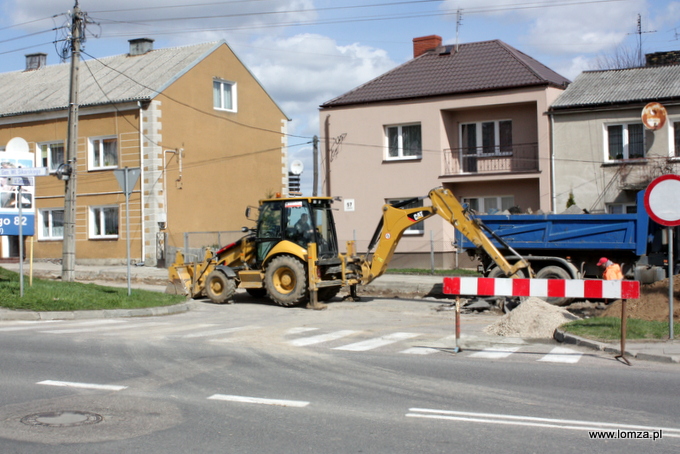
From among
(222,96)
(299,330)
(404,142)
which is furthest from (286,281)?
(222,96)

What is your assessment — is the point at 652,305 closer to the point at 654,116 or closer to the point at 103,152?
the point at 654,116

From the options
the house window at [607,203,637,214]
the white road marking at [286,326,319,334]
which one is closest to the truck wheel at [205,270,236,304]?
the white road marking at [286,326,319,334]

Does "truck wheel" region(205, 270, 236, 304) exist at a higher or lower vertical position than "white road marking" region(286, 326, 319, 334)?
higher

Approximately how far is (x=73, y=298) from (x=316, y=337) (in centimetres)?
652

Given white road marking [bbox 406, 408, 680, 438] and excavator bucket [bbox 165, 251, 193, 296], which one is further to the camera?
excavator bucket [bbox 165, 251, 193, 296]

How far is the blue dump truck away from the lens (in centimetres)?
1634

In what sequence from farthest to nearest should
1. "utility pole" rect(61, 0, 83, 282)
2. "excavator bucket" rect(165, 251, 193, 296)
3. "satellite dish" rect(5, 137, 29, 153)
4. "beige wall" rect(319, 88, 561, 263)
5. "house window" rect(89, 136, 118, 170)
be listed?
1. "house window" rect(89, 136, 118, 170)
2. "beige wall" rect(319, 88, 561, 263)
3. "utility pole" rect(61, 0, 83, 282)
4. "excavator bucket" rect(165, 251, 193, 296)
5. "satellite dish" rect(5, 137, 29, 153)

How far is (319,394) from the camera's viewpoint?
763cm

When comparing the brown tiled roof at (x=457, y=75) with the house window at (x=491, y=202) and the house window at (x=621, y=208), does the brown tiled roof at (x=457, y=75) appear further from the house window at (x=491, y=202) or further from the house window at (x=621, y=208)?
the house window at (x=621, y=208)

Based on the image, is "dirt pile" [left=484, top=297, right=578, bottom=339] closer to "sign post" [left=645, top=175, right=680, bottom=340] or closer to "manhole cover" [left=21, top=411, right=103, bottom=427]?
"sign post" [left=645, top=175, right=680, bottom=340]

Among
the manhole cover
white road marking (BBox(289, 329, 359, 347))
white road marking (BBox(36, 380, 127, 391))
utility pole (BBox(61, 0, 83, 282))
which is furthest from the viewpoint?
utility pole (BBox(61, 0, 83, 282))

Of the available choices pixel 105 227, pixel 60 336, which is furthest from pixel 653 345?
pixel 105 227

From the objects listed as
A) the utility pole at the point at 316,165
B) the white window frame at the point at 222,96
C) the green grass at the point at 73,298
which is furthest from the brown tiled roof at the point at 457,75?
the green grass at the point at 73,298

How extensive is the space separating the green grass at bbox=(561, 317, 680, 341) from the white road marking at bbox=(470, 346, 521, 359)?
4.21 ft
